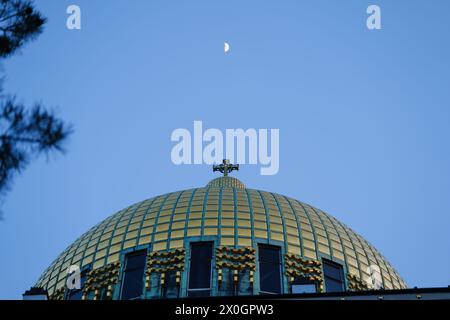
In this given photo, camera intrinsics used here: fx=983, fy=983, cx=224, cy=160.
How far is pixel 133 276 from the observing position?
1609 inches

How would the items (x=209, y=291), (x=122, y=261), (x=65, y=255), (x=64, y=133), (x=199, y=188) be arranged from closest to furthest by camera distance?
(x=64, y=133) < (x=209, y=291) < (x=122, y=261) < (x=65, y=255) < (x=199, y=188)

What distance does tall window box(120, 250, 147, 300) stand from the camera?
132 ft

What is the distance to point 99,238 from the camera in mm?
44469

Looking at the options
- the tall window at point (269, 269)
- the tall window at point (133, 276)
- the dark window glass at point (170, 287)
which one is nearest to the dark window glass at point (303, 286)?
the tall window at point (269, 269)

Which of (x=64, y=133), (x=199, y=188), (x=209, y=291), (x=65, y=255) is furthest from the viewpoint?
(x=199, y=188)

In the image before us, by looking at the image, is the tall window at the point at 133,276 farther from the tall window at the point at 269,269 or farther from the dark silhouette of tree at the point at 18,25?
the dark silhouette of tree at the point at 18,25

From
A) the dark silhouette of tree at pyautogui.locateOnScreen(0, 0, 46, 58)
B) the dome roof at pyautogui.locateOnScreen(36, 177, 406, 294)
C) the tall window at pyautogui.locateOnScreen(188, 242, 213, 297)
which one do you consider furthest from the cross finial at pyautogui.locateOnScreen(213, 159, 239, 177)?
the dark silhouette of tree at pyautogui.locateOnScreen(0, 0, 46, 58)

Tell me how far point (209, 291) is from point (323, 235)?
725 cm

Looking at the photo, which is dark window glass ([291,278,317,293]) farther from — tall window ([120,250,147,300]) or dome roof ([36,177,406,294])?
tall window ([120,250,147,300])

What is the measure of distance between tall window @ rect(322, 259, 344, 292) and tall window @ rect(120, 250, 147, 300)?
7.67 metres

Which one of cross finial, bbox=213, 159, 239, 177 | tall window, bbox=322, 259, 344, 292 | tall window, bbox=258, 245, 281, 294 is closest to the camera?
tall window, bbox=258, 245, 281, 294
